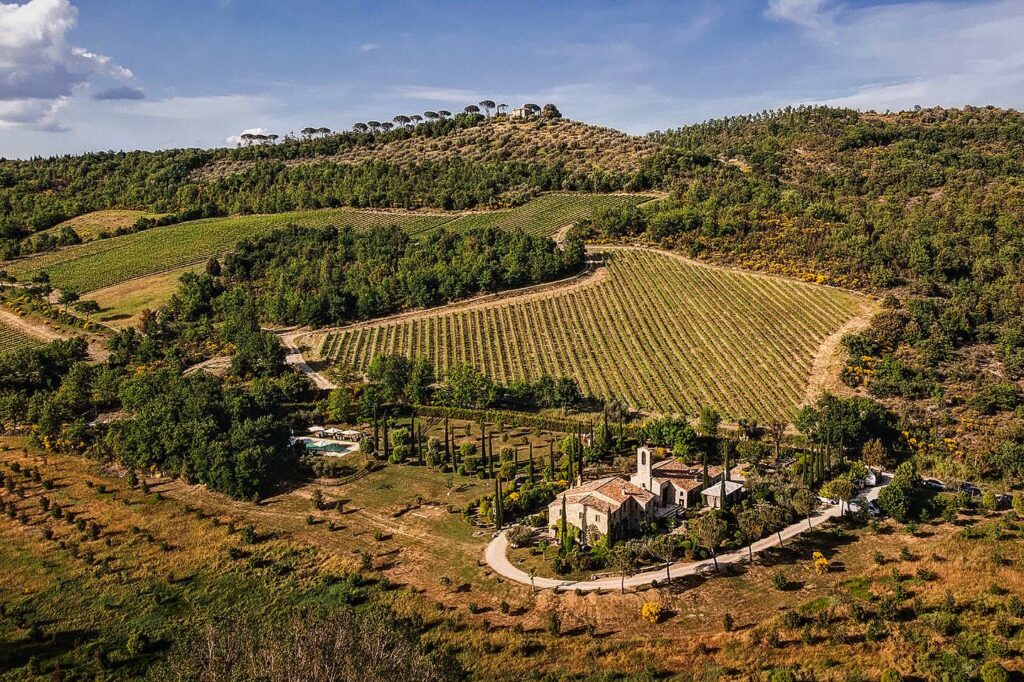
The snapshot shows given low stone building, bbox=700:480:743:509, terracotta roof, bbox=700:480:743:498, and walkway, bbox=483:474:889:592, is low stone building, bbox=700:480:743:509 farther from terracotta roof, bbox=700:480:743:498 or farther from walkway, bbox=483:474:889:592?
walkway, bbox=483:474:889:592

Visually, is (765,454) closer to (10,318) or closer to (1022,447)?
(1022,447)

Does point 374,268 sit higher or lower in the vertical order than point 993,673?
higher

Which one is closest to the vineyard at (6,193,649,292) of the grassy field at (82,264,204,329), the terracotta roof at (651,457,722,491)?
the grassy field at (82,264,204,329)

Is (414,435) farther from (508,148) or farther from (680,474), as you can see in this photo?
(508,148)

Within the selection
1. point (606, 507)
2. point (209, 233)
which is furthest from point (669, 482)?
point (209, 233)

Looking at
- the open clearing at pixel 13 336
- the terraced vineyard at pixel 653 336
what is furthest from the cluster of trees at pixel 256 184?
the terraced vineyard at pixel 653 336

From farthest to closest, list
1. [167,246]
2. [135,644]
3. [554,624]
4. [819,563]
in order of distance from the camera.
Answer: [167,246], [819,563], [554,624], [135,644]

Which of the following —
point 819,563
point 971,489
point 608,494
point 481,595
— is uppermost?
Answer: point 608,494

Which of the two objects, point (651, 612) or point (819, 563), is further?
point (819, 563)
